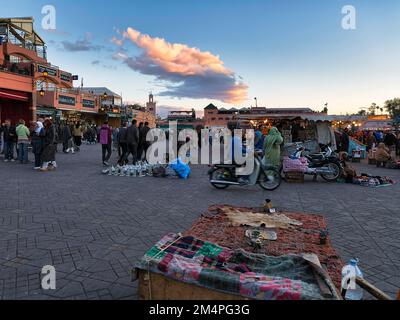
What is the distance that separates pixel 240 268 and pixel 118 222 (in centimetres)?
308

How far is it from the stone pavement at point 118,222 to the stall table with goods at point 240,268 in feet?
1.57

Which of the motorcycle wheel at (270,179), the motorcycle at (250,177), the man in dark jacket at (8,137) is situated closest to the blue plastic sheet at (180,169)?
the motorcycle at (250,177)

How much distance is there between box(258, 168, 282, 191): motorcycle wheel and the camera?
8.83 metres

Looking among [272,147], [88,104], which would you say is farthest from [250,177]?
[88,104]

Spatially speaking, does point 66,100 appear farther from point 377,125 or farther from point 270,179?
point 377,125

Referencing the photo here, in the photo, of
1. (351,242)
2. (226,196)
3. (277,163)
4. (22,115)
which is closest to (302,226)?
(351,242)

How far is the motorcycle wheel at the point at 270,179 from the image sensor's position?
8828mm

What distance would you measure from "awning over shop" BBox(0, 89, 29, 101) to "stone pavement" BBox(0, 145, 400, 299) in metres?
14.2

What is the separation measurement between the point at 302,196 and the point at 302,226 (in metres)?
2.86

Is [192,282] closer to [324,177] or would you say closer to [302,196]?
[302,196]

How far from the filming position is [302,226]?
5.42 m

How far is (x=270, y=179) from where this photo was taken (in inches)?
348

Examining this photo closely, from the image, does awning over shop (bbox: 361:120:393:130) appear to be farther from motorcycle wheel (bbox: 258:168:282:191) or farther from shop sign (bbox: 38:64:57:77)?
motorcycle wheel (bbox: 258:168:282:191)

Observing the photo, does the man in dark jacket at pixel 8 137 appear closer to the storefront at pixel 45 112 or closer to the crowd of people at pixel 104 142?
the crowd of people at pixel 104 142
